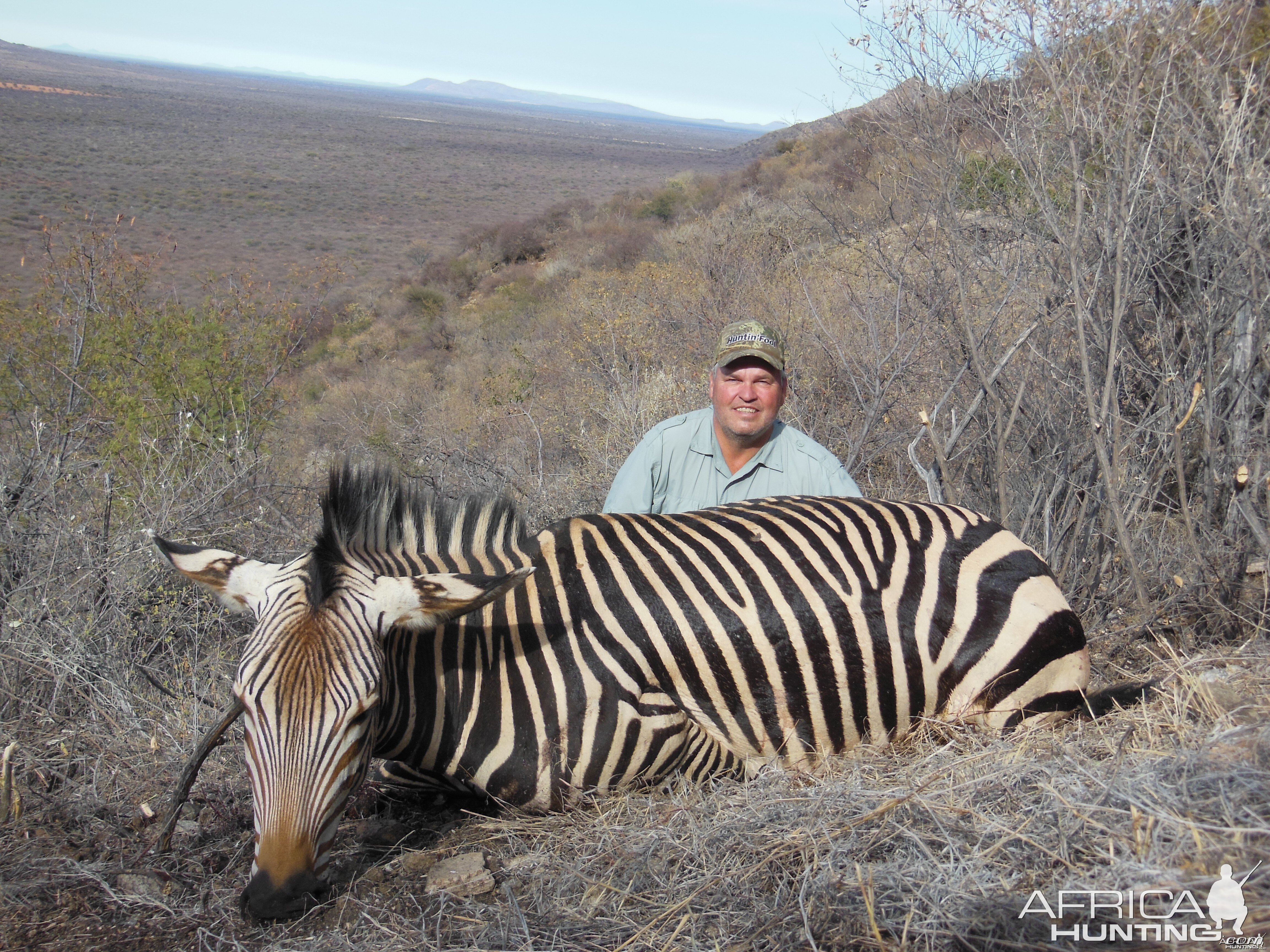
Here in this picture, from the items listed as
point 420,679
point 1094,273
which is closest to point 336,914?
point 420,679

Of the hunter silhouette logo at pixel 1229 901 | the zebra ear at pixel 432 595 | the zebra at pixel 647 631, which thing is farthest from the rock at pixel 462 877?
the hunter silhouette logo at pixel 1229 901

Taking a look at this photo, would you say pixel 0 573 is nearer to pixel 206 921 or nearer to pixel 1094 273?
pixel 206 921

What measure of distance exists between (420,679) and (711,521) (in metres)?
1.16

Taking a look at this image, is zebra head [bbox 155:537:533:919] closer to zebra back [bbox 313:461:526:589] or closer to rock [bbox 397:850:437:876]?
zebra back [bbox 313:461:526:589]

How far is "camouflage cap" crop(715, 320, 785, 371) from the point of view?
4.01 metres

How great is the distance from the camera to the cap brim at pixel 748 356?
3.99 m

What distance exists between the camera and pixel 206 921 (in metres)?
2.45

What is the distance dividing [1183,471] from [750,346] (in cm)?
210

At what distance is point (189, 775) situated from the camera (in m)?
2.54

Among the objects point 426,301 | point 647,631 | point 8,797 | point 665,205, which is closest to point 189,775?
point 8,797

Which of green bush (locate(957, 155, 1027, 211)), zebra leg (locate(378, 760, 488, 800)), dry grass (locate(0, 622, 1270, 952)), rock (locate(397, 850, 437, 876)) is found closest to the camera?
dry grass (locate(0, 622, 1270, 952))

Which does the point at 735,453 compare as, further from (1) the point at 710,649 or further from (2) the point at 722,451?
(1) the point at 710,649

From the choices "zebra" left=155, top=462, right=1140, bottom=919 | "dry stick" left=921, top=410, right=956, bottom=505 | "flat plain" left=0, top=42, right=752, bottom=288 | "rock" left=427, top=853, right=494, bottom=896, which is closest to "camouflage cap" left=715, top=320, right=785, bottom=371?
"dry stick" left=921, top=410, right=956, bottom=505

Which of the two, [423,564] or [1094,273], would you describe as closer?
[423,564]
